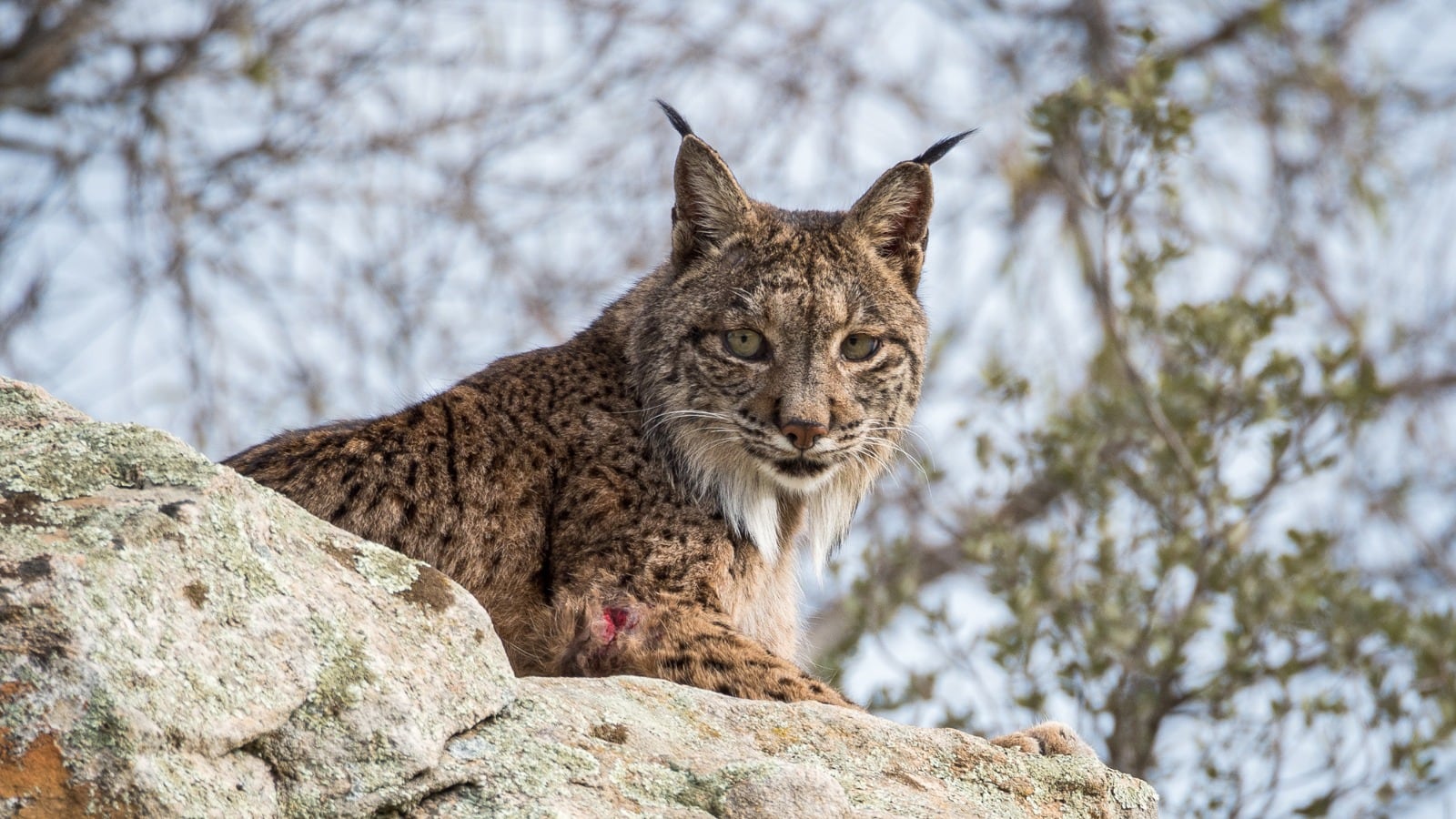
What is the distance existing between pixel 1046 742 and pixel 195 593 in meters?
2.43

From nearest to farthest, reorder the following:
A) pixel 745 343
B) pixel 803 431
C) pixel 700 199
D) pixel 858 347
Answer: pixel 803 431, pixel 745 343, pixel 858 347, pixel 700 199

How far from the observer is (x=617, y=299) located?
6.51m

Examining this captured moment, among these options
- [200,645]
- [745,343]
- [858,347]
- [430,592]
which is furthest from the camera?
[858,347]

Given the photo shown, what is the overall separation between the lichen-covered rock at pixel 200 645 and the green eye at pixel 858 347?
99.3 inches

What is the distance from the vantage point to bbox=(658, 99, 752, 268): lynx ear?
20.1 feet

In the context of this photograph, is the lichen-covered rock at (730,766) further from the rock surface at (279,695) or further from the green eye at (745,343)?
the green eye at (745,343)

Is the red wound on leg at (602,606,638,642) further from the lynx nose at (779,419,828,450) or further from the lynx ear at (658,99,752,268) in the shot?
the lynx ear at (658,99,752,268)

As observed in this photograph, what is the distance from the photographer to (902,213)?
6355mm

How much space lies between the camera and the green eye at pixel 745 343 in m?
5.85

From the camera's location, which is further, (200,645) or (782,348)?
(782,348)

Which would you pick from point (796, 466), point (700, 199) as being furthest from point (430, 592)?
point (700, 199)

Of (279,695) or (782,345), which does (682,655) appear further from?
(279,695)

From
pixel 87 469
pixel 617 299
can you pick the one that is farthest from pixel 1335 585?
pixel 87 469

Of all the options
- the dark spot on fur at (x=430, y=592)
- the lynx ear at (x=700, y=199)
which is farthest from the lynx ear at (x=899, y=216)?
the dark spot on fur at (x=430, y=592)
